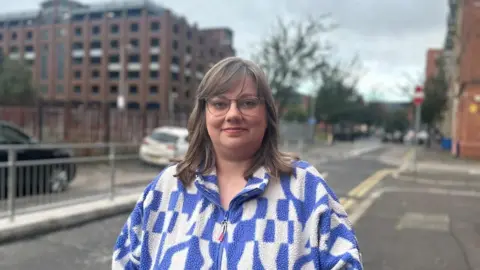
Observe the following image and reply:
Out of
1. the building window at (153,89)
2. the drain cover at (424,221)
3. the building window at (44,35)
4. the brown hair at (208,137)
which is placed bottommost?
the drain cover at (424,221)

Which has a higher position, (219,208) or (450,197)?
(219,208)

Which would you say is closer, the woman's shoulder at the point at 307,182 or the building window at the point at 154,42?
the woman's shoulder at the point at 307,182

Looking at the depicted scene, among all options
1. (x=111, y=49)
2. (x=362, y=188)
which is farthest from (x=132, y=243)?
(x=111, y=49)

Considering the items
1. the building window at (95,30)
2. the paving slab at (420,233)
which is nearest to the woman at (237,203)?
the paving slab at (420,233)

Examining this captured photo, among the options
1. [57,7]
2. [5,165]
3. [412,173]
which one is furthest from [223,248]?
[57,7]

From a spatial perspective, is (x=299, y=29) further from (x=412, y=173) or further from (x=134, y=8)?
(x=134, y=8)

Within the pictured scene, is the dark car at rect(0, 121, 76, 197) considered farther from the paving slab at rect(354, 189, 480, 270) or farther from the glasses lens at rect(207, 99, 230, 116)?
the glasses lens at rect(207, 99, 230, 116)

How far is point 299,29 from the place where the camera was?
30.2m

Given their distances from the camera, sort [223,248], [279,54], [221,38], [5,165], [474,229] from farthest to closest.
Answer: [221,38] < [279,54] < [474,229] < [5,165] < [223,248]

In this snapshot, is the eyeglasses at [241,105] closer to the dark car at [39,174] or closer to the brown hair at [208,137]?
the brown hair at [208,137]

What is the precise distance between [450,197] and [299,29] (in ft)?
69.9

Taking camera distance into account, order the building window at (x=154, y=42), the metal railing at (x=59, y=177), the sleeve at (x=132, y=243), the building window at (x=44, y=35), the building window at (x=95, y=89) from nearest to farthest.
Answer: the sleeve at (x=132, y=243)
the metal railing at (x=59, y=177)
the building window at (x=154, y=42)
the building window at (x=95, y=89)
the building window at (x=44, y=35)

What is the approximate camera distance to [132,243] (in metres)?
1.81

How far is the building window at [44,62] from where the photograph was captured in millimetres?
80169
